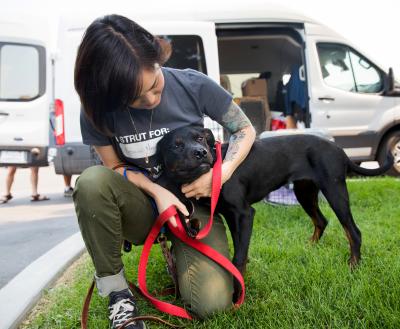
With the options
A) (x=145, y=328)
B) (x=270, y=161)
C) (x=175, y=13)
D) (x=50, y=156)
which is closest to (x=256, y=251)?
(x=270, y=161)

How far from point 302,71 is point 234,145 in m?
4.85

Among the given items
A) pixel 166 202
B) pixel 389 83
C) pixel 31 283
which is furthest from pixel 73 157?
pixel 389 83

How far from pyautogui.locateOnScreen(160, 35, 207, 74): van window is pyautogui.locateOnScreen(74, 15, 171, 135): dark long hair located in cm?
383

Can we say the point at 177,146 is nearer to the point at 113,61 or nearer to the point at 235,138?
the point at 235,138

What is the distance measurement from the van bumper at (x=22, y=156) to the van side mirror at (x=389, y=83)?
18.0ft

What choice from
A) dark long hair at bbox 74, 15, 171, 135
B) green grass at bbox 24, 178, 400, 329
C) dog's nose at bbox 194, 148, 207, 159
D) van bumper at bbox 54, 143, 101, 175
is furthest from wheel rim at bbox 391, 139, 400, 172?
dark long hair at bbox 74, 15, 171, 135

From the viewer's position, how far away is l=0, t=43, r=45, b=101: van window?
22.9ft

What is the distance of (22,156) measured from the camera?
6.73 metres

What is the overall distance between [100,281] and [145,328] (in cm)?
32

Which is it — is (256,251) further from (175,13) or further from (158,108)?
(175,13)

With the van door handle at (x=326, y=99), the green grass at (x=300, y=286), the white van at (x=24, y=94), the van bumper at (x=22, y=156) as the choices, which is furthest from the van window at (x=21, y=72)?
the green grass at (x=300, y=286)

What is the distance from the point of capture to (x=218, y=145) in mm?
2375

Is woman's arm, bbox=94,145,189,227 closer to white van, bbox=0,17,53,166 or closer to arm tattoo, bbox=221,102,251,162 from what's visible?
arm tattoo, bbox=221,102,251,162

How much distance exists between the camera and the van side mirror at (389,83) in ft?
21.5
